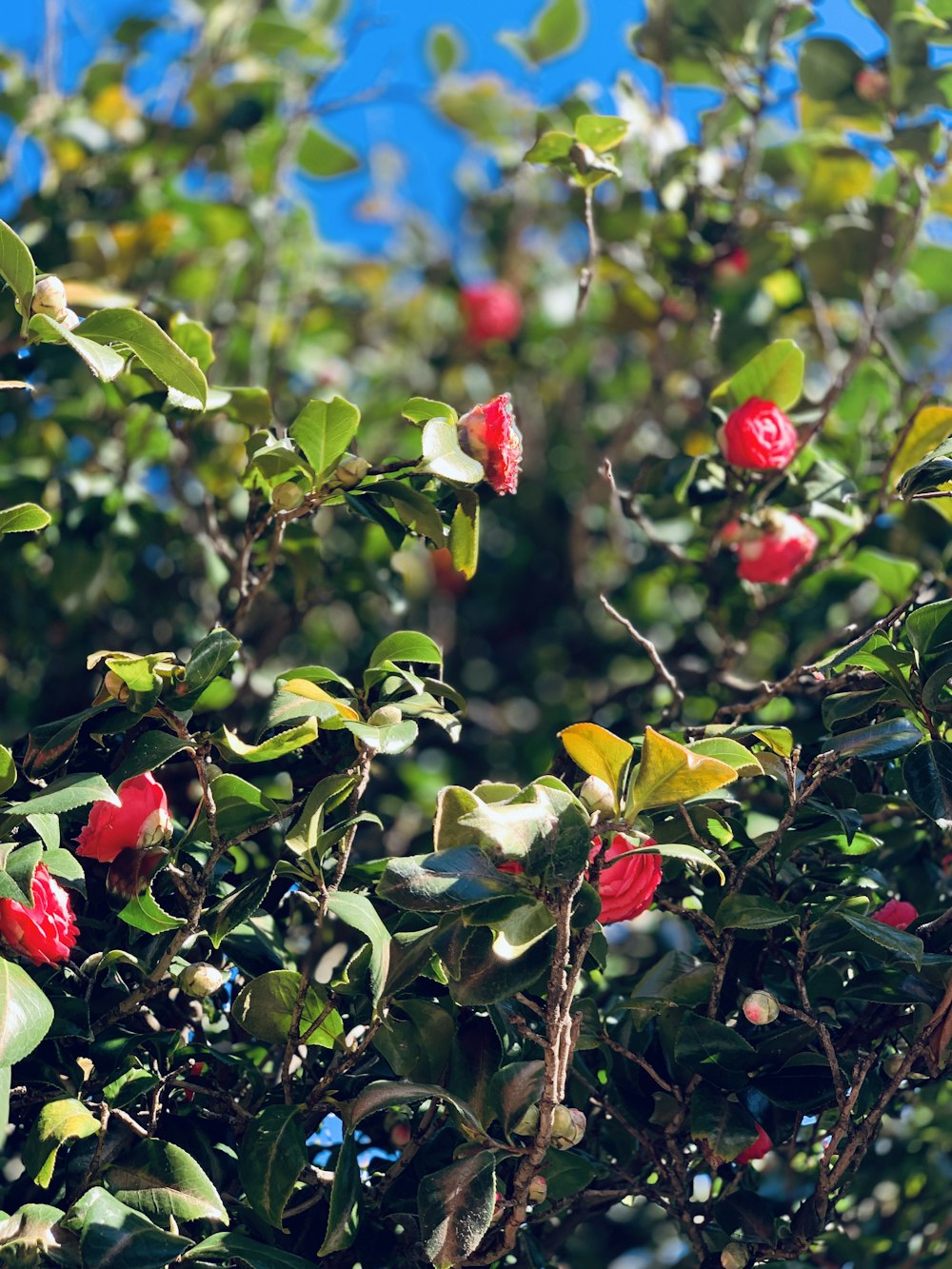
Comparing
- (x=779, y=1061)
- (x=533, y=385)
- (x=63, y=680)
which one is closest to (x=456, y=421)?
(x=779, y=1061)

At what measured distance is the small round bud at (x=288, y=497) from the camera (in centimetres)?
122

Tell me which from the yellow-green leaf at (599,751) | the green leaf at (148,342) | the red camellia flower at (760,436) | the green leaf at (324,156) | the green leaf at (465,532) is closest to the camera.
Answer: the yellow-green leaf at (599,751)

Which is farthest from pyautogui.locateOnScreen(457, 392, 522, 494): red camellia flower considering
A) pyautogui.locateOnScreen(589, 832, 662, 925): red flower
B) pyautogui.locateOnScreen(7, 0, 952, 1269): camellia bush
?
pyautogui.locateOnScreen(589, 832, 662, 925): red flower

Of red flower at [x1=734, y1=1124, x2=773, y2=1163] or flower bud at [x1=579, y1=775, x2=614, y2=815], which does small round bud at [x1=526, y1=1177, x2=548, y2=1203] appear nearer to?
red flower at [x1=734, y1=1124, x2=773, y2=1163]

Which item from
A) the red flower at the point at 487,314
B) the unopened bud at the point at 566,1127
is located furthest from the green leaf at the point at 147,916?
the red flower at the point at 487,314

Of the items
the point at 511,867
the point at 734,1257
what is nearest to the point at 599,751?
the point at 511,867

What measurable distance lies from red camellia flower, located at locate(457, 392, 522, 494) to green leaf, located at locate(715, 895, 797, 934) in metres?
0.41

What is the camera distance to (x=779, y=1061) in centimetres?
110

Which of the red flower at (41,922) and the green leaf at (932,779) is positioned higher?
the green leaf at (932,779)

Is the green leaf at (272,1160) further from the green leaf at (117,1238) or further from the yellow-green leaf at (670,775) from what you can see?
the yellow-green leaf at (670,775)

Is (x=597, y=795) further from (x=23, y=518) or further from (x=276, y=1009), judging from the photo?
(x=23, y=518)

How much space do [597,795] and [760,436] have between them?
1.93ft

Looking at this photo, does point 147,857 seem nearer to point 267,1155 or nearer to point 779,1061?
point 267,1155

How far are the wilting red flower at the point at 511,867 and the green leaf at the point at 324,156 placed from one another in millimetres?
1801
